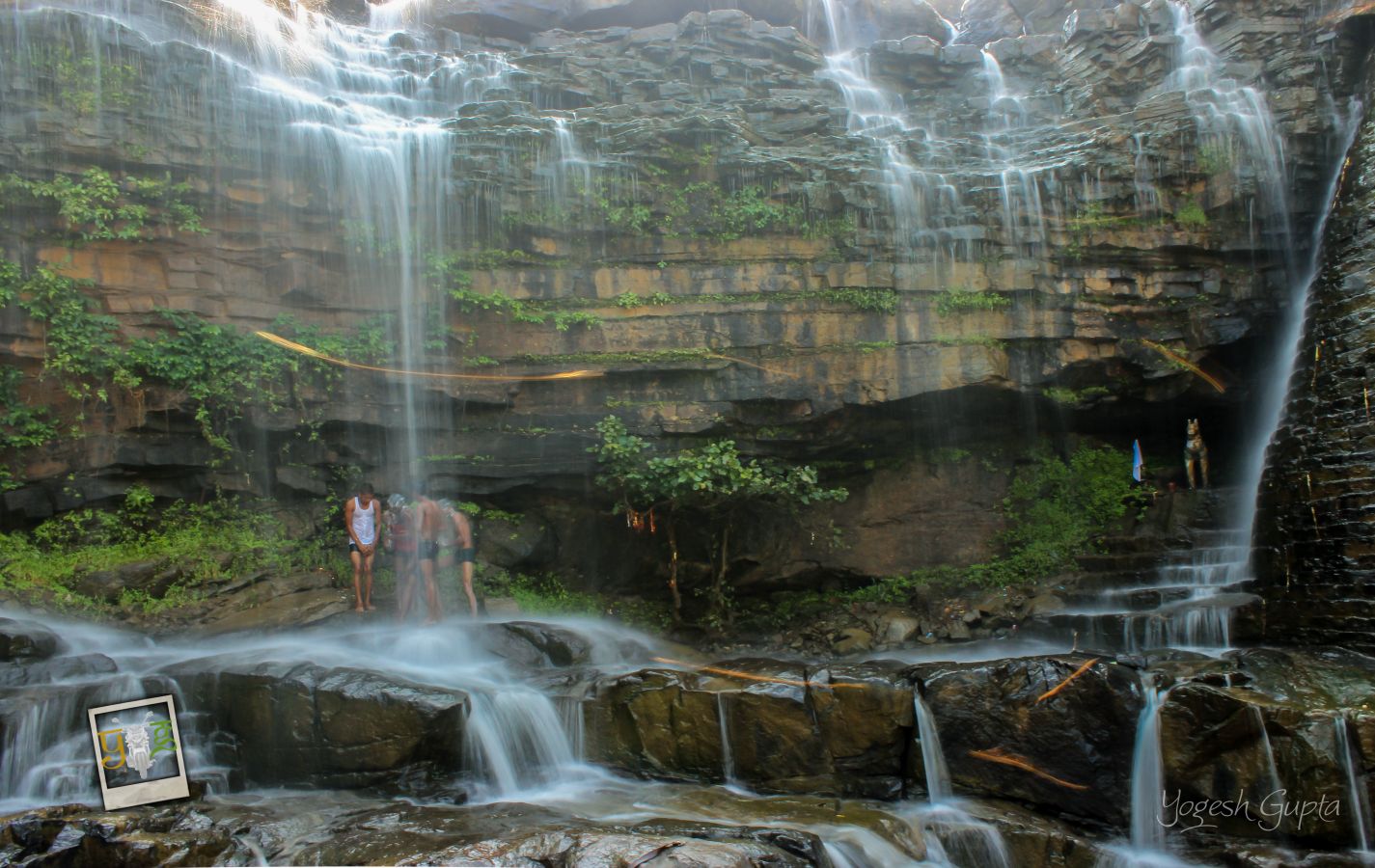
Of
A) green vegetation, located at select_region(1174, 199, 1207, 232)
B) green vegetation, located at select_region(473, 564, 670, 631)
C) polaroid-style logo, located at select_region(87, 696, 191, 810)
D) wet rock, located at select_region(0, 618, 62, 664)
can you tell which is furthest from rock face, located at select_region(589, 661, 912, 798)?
green vegetation, located at select_region(1174, 199, 1207, 232)

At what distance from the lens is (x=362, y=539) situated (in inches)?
414

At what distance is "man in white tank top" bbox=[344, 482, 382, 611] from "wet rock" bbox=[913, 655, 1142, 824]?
6.43 m

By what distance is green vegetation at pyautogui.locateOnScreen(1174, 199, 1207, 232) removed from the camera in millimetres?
11891

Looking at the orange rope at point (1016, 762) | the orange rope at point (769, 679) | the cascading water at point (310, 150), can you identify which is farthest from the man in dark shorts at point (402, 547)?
the orange rope at point (1016, 762)

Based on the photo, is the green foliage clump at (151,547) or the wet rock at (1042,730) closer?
the wet rock at (1042,730)

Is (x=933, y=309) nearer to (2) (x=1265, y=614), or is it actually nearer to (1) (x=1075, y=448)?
(1) (x=1075, y=448)

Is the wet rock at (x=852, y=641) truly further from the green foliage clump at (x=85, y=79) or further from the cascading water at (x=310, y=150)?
the green foliage clump at (x=85, y=79)

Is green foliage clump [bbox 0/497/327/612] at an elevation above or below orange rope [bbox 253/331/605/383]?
below

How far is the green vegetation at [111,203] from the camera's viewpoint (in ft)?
32.3

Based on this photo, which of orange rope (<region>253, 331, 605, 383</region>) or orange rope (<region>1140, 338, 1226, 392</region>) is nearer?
orange rope (<region>253, 331, 605, 383</region>)

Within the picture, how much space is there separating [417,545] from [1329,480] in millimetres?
9529

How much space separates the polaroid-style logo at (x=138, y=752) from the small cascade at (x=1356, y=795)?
25.2 ft

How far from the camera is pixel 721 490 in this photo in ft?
35.1
